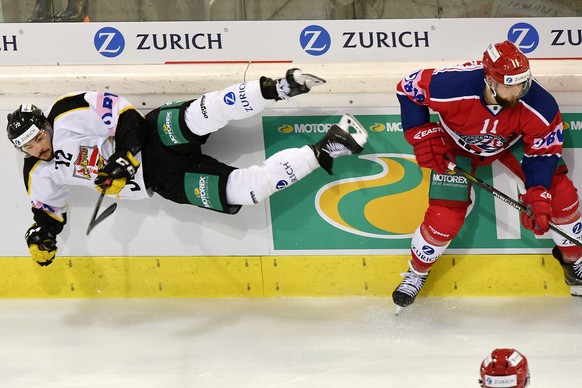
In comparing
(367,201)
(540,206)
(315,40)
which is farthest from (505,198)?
(315,40)

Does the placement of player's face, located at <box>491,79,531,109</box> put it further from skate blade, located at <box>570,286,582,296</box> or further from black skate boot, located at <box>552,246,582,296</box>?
skate blade, located at <box>570,286,582,296</box>

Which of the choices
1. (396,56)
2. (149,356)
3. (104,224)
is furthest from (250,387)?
(396,56)

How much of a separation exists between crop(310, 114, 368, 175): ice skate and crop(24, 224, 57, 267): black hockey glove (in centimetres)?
119

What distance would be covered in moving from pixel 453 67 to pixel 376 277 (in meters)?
1.07

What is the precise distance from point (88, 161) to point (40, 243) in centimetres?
42

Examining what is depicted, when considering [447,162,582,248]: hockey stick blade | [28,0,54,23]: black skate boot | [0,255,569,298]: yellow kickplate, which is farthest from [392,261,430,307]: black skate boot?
[28,0,54,23]: black skate boot

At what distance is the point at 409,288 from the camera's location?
406 cm

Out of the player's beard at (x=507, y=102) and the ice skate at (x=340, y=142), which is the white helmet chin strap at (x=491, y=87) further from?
the ice skate at (x=340, y=142)

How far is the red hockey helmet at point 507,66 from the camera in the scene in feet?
11.1

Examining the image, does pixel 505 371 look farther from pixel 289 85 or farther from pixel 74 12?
pixel 74 12

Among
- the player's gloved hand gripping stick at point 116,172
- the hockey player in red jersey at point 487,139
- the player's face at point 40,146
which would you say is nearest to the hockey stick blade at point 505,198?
the hockey player in red jersey at point 487,139

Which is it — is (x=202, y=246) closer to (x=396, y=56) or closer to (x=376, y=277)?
(x=376, y=277)

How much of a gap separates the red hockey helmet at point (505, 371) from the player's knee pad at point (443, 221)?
1.54m

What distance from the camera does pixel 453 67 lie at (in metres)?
3.71
